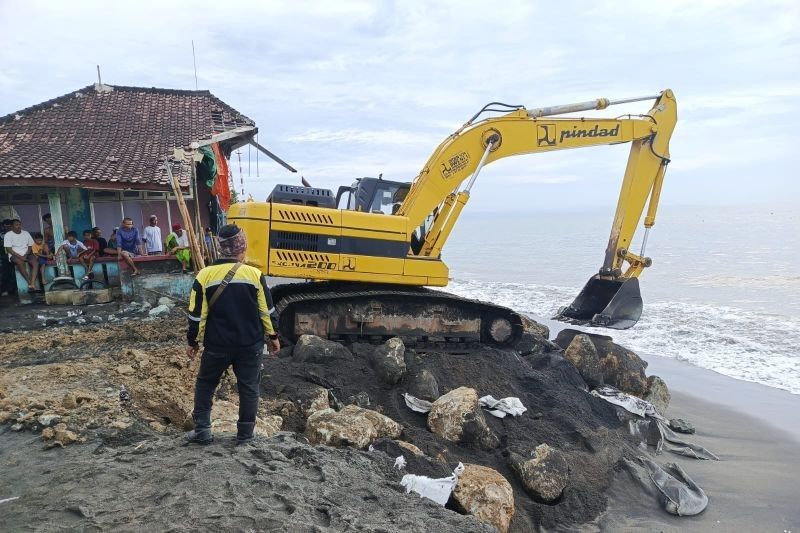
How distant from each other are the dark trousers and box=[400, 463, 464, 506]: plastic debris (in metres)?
1.15

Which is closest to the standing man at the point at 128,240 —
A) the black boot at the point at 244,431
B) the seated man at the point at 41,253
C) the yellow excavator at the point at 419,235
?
the seated man at the point at 41,253

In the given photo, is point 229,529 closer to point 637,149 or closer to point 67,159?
point 637,149

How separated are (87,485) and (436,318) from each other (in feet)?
16.8

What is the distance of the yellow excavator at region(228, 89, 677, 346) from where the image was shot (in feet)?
23.3

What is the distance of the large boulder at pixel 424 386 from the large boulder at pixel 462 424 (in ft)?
1.86

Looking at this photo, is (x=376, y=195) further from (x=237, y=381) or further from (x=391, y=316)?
(x=237, y=381)

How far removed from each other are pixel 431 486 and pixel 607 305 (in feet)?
18.5

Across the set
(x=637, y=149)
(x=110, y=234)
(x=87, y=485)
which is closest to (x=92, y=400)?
(x=87, y=485)

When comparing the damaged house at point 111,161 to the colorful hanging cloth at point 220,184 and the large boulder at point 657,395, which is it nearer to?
the colorful hanging cloth at point 220,184

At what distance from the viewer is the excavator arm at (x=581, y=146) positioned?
25.1 ft

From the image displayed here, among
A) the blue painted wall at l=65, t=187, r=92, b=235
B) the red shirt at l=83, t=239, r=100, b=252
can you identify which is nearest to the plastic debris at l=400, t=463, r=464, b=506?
the red shirt at l=83, t=239, r=100, b=252

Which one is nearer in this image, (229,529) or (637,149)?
(229,529)

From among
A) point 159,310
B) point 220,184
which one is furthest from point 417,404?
point 220,184

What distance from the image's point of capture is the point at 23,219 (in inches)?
492
